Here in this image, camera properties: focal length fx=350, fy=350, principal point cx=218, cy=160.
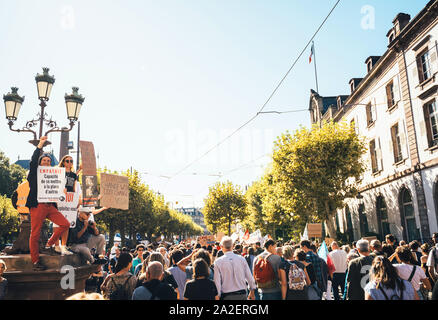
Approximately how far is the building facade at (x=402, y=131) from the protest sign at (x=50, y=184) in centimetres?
1592

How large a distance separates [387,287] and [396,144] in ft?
67.8

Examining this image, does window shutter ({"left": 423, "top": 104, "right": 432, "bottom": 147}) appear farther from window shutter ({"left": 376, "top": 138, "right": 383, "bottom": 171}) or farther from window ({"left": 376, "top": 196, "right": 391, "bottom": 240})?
window ({"left": 376, "top": 196, "right": 391, "bottom": 240})

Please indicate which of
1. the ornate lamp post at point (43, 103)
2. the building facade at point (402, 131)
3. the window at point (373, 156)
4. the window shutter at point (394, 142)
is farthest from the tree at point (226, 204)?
the ornate lamp post at point (43, 103)

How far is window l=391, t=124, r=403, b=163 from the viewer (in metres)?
22.3

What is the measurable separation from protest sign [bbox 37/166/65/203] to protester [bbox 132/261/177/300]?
7.26ft

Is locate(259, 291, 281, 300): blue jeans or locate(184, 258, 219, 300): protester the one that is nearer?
locate(184, 258, 219, 300): protester

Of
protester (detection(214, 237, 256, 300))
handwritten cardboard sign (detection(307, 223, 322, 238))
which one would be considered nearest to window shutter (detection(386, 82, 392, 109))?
handwritten cardboard sign (detection(307, 223, 322, 238))

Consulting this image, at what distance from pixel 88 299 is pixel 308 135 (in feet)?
71.6

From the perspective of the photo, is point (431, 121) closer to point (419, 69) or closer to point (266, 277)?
point (419, 69)

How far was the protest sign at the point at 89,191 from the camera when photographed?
6246mm

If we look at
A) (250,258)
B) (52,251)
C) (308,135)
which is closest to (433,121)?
(308,135)

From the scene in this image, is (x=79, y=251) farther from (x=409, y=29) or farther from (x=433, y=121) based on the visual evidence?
(x=409, y=29)

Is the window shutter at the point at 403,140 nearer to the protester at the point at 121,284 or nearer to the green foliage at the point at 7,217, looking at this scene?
the protester at the point at 121,284

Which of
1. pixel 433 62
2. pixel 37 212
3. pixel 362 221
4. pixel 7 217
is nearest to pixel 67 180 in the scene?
pixel 37 212
